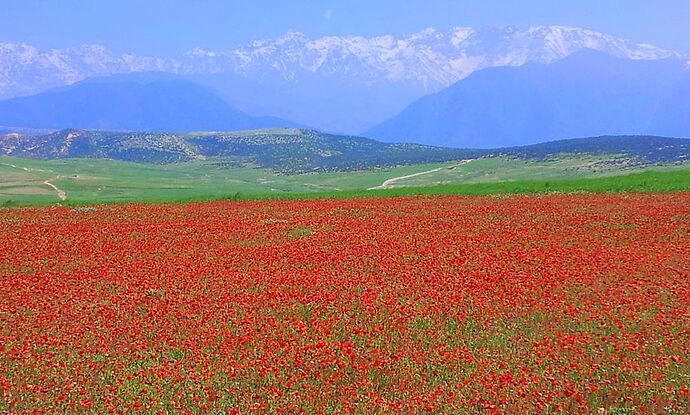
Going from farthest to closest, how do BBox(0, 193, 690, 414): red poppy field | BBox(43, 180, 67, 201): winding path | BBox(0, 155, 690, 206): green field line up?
BBox(0, 155, 690, 206): green field → BBox(43, 180, 67, 201): winding path → BBox(0, 193, 690, 414): red poppy field

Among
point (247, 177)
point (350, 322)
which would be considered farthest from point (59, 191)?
point (350, 322)

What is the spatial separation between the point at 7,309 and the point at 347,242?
1073cm

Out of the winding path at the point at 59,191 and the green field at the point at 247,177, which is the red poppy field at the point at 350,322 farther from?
the winding path at the point at 59,191

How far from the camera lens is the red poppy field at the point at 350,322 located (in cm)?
887

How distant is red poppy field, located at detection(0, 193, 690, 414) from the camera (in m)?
8.87

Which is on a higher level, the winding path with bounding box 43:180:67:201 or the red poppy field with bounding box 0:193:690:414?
the winding path with bounding box 43:180:67:201

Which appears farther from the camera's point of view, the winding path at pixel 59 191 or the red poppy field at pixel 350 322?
the winding path at pixel 59 191

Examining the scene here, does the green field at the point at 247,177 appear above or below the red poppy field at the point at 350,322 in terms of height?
above

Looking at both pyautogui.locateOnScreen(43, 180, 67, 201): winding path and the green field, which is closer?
pyautogui.locateOnScreen(43, 180, 67, 201): winding path

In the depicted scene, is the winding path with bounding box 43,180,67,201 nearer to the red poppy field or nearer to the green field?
the green field

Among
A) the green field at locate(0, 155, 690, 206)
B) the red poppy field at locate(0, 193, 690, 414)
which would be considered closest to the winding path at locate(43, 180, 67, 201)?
the green field at locate(0, 155, 690, 206)

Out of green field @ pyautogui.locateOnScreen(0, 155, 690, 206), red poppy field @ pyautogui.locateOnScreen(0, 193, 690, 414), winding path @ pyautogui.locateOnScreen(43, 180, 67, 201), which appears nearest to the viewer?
red poppy field @ pyautogui.locateOnScreen(0, 193, 690, 414)

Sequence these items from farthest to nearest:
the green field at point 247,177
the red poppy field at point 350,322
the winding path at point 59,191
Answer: the green field at point 247,177
the winding path at point 59,191
the red poppy field at point 350,322

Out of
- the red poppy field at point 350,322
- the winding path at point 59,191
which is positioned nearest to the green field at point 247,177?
the winding path at point 59,191
